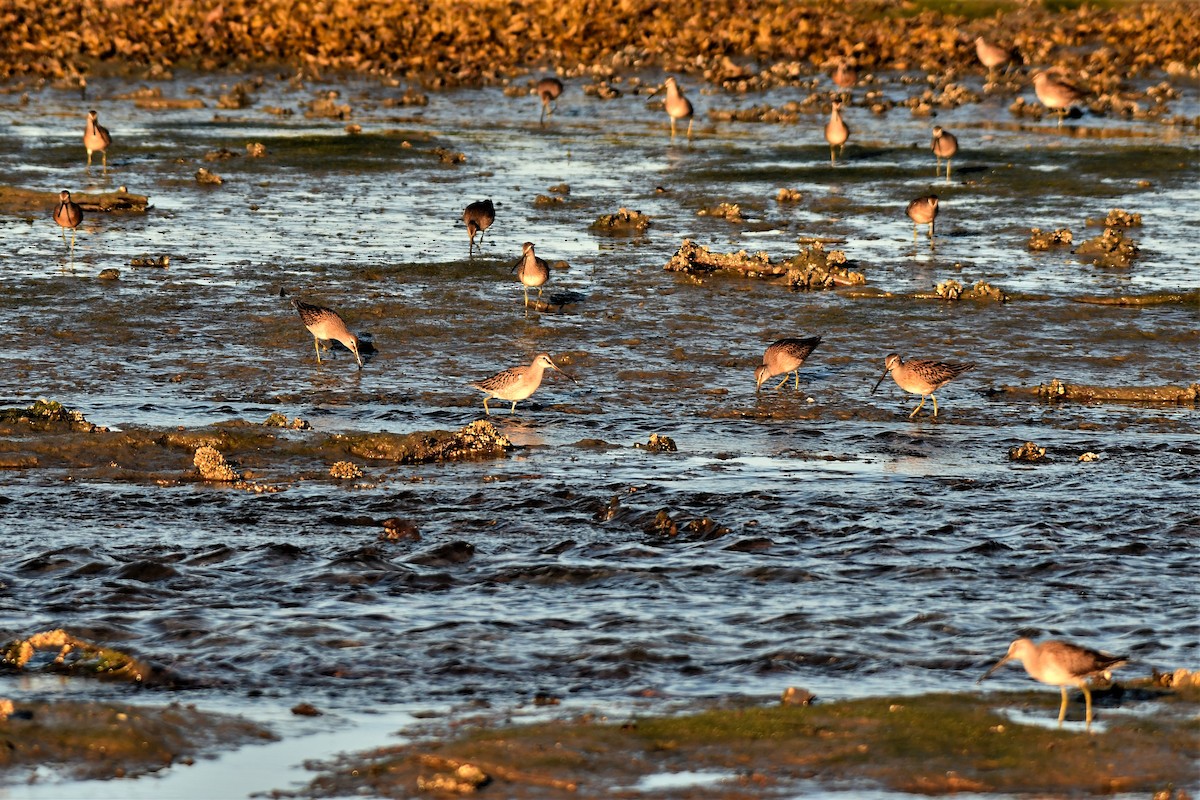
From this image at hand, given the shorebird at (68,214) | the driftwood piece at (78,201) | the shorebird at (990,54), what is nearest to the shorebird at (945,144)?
the shorebird at (990,54)

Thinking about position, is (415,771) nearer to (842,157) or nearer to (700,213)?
(700,213)

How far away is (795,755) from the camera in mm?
9359

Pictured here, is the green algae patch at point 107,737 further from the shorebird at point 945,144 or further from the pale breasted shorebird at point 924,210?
the shorebird at point 945,144

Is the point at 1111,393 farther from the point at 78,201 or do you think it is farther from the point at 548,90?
the point at 548,90

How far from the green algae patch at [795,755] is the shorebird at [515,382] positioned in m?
7.07

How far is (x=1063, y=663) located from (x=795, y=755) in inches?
62.8

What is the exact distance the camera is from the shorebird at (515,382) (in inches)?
654

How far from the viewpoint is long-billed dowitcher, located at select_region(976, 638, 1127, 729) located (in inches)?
382

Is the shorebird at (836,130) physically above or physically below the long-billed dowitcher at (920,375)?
above

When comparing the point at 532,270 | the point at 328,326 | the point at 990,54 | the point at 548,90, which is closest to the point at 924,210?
the point at 532,270

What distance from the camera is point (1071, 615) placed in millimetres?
11664

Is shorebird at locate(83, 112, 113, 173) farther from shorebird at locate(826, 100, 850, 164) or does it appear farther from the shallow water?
shorebird at locate(826, 100, 850, 164)

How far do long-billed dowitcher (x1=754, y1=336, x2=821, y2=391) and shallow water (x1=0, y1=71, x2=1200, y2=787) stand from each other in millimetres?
407

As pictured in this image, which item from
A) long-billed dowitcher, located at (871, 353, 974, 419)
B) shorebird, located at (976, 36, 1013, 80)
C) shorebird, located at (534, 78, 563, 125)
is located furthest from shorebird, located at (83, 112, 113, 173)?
shorebird, located at (976, 36, 1013, 80)
